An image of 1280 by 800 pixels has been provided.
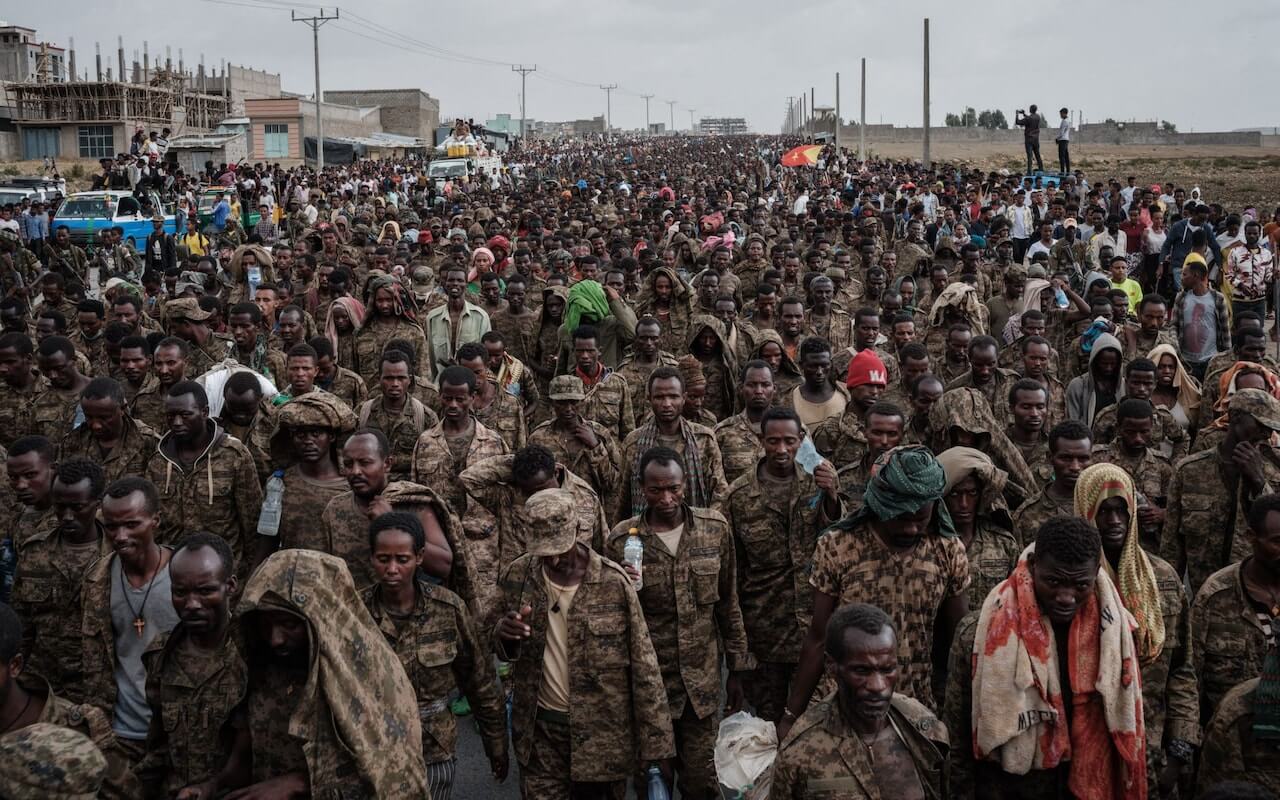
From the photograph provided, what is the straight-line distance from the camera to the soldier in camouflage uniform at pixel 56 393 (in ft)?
23.8

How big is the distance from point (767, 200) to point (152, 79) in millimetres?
54774

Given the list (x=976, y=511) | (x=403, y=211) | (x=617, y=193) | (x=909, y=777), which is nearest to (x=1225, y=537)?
(x=976, y=511)

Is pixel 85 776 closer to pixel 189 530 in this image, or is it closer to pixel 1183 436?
pixel 189 530

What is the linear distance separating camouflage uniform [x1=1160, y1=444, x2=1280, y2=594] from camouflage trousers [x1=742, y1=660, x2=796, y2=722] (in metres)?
1.99

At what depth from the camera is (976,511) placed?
4914 mm

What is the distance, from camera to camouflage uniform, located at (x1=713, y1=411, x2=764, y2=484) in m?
6.80

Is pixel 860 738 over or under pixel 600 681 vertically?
over

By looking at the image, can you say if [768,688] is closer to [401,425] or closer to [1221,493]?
[1221,493]

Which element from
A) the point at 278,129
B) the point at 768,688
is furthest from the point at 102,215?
the point at 278,129

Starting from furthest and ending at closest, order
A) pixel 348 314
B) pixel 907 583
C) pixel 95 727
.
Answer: pixel 348 314 < pixel 907 583 < pixel 95 727

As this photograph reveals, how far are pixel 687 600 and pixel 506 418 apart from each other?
2.99 meters

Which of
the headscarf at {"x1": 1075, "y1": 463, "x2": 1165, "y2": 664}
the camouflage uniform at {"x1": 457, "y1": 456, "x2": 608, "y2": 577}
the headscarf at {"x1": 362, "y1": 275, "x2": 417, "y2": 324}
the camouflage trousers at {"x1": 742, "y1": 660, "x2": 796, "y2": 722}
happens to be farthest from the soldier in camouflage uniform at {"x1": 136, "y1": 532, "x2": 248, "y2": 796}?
the headscarf at {"x1": 362, "y1": 275, "x2": 417, "y2": 324}

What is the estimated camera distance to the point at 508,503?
5922mm

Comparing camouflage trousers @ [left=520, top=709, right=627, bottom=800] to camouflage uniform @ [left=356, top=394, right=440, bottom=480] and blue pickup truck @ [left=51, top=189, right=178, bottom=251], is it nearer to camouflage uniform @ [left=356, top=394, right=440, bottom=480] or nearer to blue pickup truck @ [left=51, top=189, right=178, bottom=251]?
camouflage uniform @ [left=356, top=394, right=440, bottom=480]
